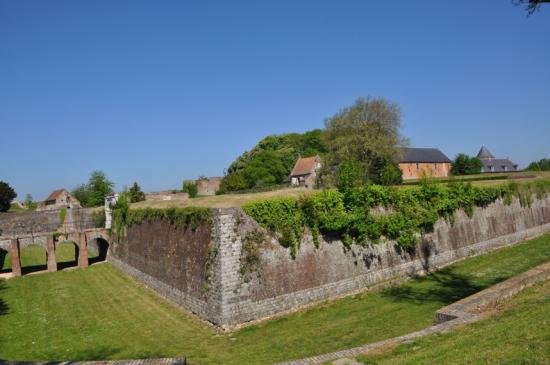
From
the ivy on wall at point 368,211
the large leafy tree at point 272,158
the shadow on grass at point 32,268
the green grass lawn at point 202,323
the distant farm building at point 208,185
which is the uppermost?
the large leafy tree at point 272,158

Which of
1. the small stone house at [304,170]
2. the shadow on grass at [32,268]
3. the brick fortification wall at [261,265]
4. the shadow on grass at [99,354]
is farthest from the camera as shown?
the small stone house at [304,170]

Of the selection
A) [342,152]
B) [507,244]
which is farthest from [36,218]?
[507,244]

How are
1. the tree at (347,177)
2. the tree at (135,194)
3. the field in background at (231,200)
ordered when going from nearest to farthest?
the field in background at (231,200) → the tree at (347,177) → the tree at (135,194)

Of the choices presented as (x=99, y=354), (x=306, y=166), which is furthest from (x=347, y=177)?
(x=306, y=166)

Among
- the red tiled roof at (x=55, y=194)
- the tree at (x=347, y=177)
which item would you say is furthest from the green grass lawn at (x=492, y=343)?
the red tiled roof at (x=55, y=194)

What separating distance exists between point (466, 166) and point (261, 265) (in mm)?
58891

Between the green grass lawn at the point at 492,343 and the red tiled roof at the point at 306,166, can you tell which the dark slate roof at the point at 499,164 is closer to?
A: the red tiled roof at the point at 306,166

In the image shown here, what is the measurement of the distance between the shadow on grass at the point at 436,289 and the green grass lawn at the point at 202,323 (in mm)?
36

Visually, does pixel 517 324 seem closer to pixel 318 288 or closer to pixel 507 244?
pixel 318 288

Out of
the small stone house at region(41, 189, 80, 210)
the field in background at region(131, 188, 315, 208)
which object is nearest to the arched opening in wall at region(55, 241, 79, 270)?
the field in background at region(131, 188, 315, 208)

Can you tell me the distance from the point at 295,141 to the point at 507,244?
2391 inches

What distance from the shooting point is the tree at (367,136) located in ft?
137

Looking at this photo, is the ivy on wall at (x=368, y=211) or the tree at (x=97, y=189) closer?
the ivy on wall at (x=368, y=211)

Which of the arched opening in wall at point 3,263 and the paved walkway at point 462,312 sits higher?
the arched opening in wall at point 3,263
